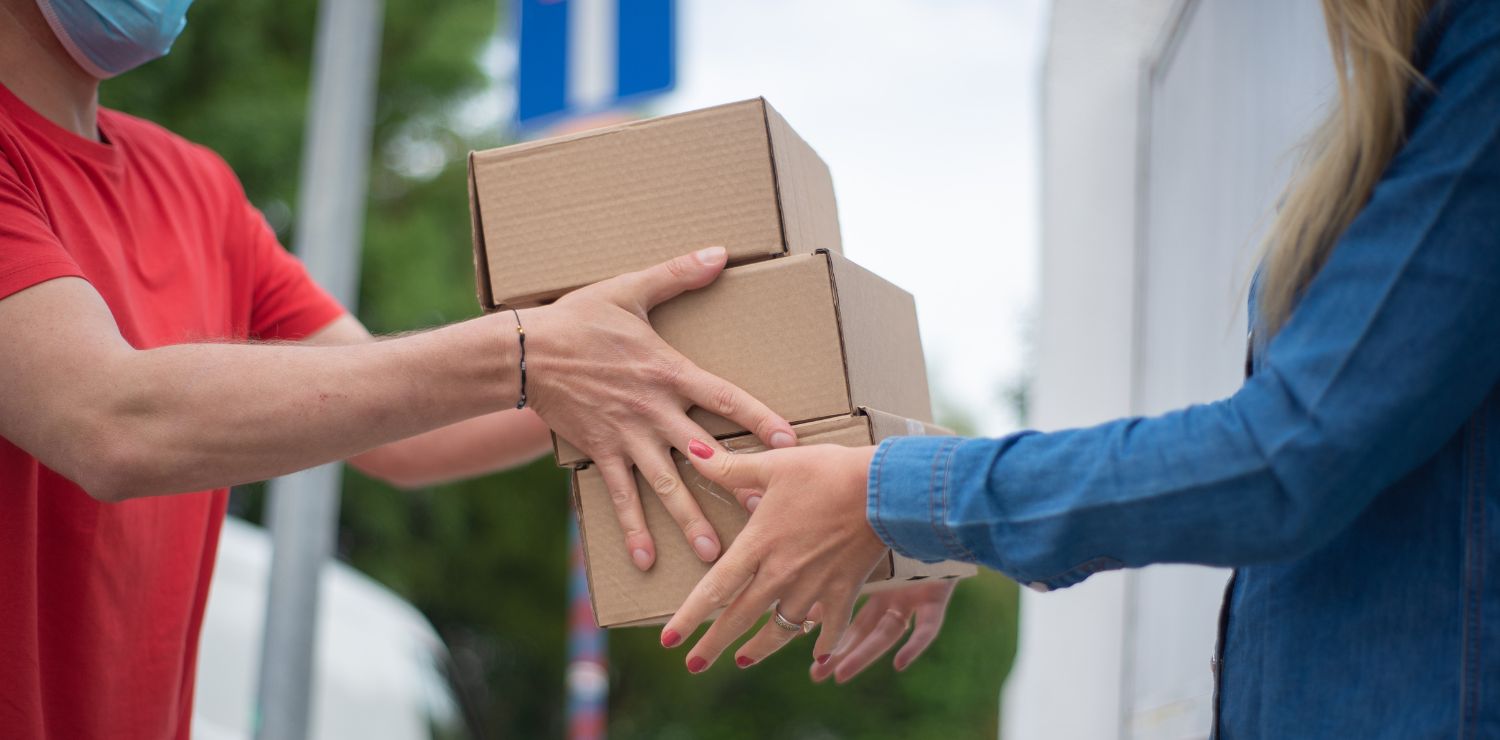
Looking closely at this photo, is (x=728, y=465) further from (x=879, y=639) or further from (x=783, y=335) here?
(x=879, y=639)

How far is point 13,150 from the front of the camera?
1.58 m

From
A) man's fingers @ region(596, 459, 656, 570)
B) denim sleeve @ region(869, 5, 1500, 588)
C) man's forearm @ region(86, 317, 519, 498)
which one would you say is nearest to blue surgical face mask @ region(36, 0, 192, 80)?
man's forearm @ region(86, 317, 519, 498)

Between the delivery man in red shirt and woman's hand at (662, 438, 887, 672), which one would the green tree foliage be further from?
woman's hand at (662, 438, 887, 672)

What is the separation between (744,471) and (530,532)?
12060mm

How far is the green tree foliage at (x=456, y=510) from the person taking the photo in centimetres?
930

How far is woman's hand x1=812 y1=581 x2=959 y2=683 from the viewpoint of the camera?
80.8 inches

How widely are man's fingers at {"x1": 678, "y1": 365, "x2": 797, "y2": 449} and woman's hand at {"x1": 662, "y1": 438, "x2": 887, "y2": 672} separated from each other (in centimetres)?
5

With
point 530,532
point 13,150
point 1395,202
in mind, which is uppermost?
point 13,150

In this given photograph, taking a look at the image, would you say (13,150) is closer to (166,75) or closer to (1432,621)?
(1432,621)

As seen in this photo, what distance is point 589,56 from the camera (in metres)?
4.81

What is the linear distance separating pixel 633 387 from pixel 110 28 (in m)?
0.99

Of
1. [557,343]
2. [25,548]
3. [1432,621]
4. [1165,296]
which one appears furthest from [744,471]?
[1165,296]

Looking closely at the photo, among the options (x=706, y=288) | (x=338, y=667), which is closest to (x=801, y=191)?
(x=706, y=288)

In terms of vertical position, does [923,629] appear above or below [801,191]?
below
